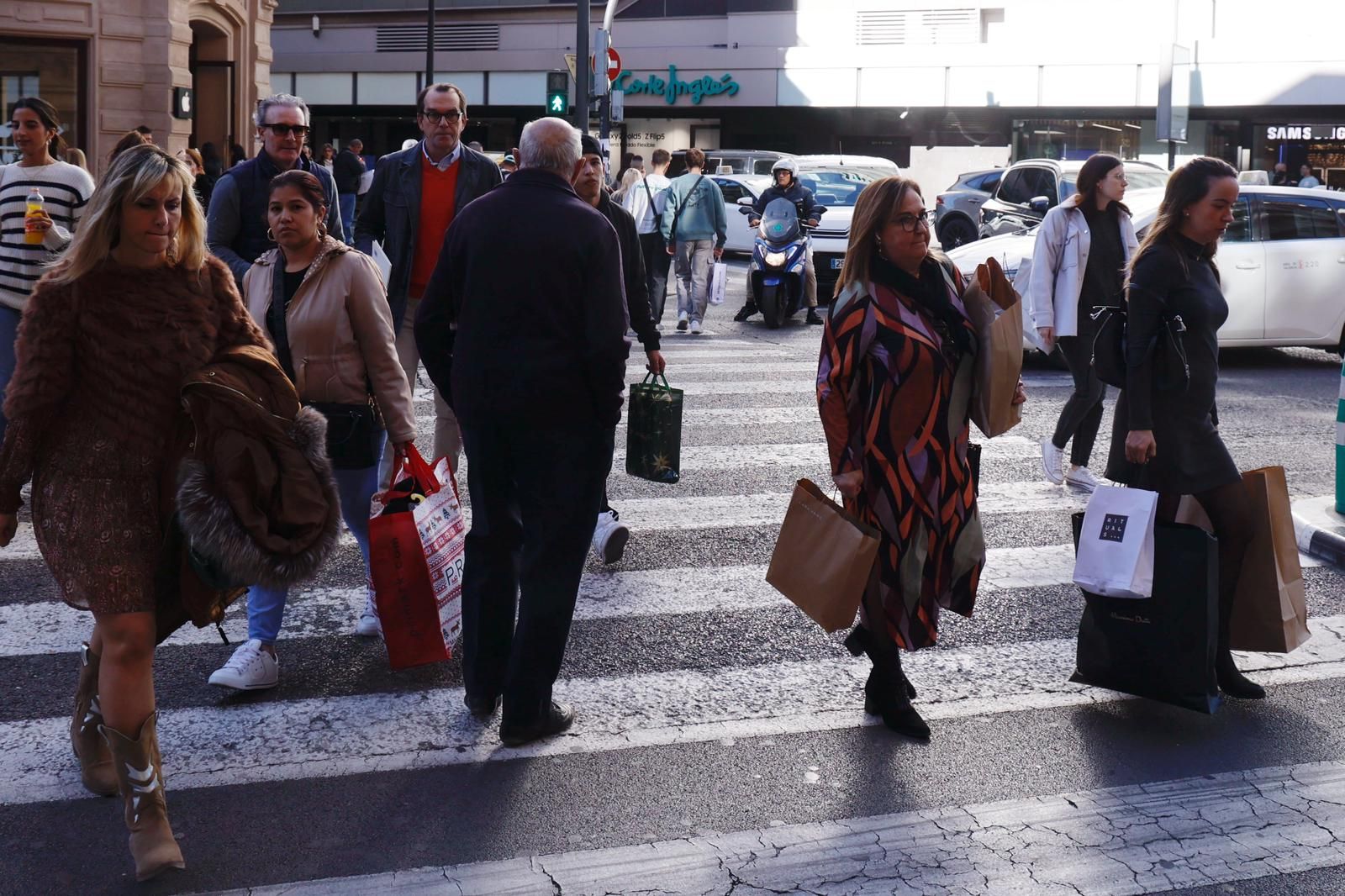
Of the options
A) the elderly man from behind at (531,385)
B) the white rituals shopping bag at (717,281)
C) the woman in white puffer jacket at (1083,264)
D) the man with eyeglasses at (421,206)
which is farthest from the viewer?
the white rituals shopping bag at (717,281)

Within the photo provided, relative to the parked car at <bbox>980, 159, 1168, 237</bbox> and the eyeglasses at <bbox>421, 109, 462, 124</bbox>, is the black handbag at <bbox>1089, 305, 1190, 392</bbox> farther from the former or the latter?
the parked car at <bbox>980, 159, 1168, 237</bbox>

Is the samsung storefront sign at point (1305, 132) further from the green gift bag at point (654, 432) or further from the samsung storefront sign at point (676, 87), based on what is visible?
the green gift bag at point (654, 432)

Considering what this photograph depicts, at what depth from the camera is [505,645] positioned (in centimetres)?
473

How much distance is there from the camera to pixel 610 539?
6703mm

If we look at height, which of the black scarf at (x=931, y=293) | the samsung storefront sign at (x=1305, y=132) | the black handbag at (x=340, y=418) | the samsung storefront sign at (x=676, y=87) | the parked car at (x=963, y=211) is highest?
the samsung storefront sign at (x=676, y=87)

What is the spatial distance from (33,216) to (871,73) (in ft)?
128

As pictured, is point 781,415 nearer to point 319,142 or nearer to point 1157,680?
point 1157,680

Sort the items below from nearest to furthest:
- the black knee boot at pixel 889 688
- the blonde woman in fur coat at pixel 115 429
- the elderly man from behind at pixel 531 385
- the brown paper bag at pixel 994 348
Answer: the blonde woman in fur coat at pixel 115 429 < the elderly man from behind at pixel 531 385 < the brown paper bag at pixel 994 348 < the black knee boot at pixel 889 688

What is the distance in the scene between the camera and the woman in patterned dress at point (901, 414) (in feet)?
15.2

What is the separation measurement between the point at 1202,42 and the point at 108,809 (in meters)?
40.3

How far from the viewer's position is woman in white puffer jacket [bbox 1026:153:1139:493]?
Result: 26.9 feet

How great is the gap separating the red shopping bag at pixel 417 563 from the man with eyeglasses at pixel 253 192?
134 centimetres

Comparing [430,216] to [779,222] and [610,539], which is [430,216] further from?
[779,222]

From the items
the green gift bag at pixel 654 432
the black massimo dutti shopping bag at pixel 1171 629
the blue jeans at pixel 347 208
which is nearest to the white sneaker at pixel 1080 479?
the green gift bag at pixel 654 432
